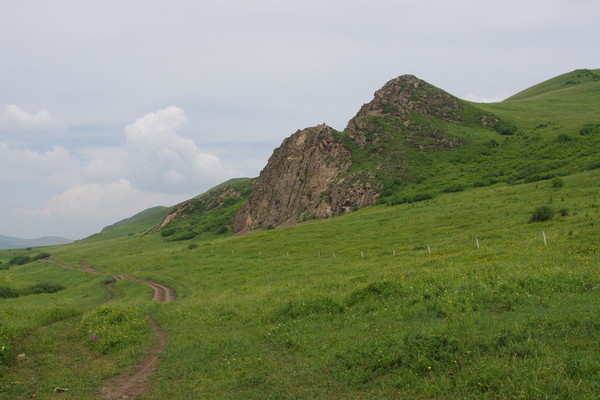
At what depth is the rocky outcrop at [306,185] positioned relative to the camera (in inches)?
3634

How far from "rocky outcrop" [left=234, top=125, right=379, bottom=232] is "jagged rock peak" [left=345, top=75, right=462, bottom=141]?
11.3m

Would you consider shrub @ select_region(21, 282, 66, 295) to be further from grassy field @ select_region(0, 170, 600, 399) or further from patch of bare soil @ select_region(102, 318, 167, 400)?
patch of bare soil @ select_region(102, 318, 167, 400)

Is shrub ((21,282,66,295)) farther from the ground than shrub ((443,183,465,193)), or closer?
closer

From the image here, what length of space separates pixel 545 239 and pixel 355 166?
73.7 m

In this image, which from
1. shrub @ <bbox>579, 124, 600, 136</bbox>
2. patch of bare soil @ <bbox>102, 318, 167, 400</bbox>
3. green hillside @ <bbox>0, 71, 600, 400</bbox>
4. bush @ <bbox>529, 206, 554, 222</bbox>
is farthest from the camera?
shrub @ <bbox>579, 124, 600, 136</bbox>

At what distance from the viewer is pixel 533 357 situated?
995 cm

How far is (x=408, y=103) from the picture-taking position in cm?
12512

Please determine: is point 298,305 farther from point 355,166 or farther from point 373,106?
point 373,106

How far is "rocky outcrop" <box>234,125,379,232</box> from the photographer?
9231cm

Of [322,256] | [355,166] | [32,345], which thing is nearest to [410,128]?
[355,166]

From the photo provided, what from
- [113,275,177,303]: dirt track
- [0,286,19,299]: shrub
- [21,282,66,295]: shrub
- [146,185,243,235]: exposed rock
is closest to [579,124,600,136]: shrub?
[113,275,177,303]: dirt track

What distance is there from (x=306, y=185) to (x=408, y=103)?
45.8 metres

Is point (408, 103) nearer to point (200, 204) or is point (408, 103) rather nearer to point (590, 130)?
point (590, 130)

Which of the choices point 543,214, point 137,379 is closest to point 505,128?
point 543,214
